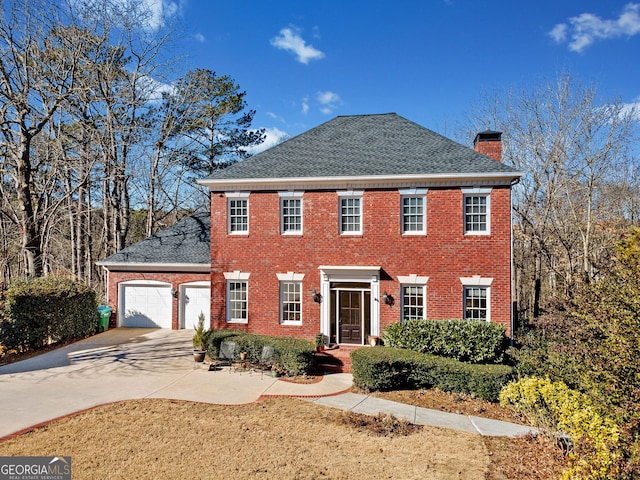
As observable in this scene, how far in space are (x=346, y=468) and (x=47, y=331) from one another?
1485cm

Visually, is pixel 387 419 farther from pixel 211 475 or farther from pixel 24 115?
pixel 24 115

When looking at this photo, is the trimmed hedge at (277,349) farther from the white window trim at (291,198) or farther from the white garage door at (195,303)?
the white garage door at (195,303)

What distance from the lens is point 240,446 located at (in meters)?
7.82

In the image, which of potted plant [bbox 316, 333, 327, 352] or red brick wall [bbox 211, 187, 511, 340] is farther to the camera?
potted plant [bbox 316, 333, 327, 352]

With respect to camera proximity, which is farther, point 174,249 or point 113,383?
point 174,249

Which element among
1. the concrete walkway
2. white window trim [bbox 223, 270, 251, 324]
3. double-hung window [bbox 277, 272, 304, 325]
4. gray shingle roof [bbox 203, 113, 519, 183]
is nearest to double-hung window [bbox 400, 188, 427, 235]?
gray shingle roof [bbox 203, 113, 519, 183]

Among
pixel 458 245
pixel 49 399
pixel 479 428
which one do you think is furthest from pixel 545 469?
pixel 49 399

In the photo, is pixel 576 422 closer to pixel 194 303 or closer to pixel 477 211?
pixel 477 211

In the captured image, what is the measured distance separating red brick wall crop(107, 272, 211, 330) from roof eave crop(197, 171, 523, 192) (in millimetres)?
5486

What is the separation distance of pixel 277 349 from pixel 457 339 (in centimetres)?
617

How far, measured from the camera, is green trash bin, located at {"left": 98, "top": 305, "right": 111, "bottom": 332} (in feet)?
62.6

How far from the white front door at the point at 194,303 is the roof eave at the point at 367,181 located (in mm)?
6009

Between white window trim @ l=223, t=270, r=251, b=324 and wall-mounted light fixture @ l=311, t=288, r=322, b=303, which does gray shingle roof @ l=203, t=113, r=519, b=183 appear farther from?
wall-mounted light fixture @ l=311, t=288, r=322, b=303

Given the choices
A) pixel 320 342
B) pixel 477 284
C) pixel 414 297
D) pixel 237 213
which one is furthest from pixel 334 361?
pixel 237 213
